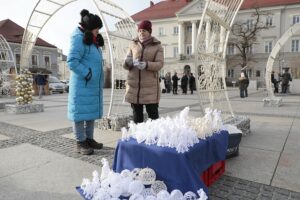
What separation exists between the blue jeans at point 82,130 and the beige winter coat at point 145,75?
29.9 inches

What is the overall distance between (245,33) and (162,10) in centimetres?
1710

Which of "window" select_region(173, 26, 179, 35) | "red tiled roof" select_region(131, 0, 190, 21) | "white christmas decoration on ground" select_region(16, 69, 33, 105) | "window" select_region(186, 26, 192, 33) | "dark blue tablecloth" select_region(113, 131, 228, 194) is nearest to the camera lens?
"dark blue tablecloth" select_region(113, 131, 228, 194)

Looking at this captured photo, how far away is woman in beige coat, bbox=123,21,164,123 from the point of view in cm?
378

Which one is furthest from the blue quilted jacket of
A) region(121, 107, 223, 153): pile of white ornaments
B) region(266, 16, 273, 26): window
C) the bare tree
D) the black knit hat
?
region(266, 16, 273, 26): window

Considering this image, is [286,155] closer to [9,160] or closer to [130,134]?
[130,134]

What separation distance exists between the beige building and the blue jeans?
35317 millimetres

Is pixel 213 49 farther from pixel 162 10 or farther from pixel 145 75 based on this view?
pixel 162 10

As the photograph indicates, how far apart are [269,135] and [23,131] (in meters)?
4.99

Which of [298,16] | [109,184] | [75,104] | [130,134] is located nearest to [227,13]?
[75,104]

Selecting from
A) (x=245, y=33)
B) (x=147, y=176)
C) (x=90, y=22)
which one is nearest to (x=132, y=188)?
(x=147, y=176)

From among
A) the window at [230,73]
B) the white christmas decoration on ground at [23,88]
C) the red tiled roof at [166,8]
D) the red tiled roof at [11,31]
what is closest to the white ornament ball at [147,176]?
the white christmas decoration on ground at [23,88]

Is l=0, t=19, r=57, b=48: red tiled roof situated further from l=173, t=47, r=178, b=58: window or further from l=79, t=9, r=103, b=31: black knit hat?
l=79, t=9, r=103, b=31: black knit hat

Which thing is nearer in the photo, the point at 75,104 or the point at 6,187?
the point at 6,187

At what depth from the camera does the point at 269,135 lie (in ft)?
17.3
